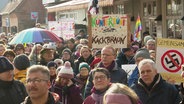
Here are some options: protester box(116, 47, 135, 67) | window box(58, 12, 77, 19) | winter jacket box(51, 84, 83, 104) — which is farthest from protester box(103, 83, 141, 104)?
window box(58, 12, 77, 19)

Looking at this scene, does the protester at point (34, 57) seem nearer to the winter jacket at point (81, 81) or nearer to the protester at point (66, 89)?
the winter jacket at point (81, 81)

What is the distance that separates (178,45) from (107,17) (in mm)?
3243

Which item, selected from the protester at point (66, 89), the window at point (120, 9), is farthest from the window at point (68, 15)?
the protester at point (66, 89)

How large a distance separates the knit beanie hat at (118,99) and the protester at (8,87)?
2.19 meters

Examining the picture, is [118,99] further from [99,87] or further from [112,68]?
[112,68]

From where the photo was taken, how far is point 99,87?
17.4 feet

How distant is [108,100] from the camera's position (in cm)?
306

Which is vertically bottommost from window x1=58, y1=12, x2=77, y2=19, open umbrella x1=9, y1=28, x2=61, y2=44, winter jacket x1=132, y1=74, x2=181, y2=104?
winter jacket x1=132, y1=74, x2=181, y2=104

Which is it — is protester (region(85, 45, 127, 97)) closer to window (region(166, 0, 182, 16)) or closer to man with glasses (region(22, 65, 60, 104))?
man with glasses (region(22, 65, 60, 104))

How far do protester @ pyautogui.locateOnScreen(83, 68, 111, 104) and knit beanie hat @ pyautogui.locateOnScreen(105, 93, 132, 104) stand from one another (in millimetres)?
2137

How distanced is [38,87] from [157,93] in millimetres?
1999

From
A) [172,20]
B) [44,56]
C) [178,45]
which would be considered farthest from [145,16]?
[178,45]

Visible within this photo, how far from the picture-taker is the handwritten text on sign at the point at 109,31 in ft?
31.5

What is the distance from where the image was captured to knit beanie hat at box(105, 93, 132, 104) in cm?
302
